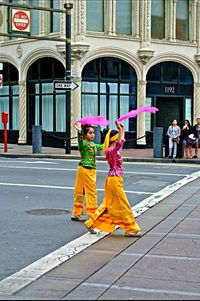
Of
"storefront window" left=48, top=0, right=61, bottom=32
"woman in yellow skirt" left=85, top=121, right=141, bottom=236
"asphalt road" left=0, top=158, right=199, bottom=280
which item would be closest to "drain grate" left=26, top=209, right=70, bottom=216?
"asphalt road" left=0, top=158, right=199, bottom=280

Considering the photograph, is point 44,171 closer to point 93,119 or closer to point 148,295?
point 93,119

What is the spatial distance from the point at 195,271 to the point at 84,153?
11.8ft

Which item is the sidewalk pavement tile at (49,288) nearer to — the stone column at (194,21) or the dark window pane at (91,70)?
the dark window pane at (91,70)

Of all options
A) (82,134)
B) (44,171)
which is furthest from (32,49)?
(82,134)

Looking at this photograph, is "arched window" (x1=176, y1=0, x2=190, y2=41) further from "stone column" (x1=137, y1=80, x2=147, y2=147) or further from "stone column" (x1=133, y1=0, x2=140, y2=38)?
"stone column" (x1=137, y1=80, x2=147, y2=147)

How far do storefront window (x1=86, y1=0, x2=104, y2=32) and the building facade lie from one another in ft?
0.16

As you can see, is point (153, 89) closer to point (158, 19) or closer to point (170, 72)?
point (170, 72)

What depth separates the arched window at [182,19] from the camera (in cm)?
3166

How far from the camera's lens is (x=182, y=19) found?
1256 inches

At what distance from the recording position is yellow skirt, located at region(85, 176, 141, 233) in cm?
845

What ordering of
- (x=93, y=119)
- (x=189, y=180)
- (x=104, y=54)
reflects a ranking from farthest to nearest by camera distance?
(x=104, y=54) → (x=189, y=180) → (x=93, y=119)

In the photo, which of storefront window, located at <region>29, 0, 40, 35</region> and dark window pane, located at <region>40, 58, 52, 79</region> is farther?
storefront window, located at <region>29, 0, 40, 35</region>

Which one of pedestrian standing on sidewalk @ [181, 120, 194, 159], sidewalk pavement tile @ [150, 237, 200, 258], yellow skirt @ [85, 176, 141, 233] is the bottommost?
sidewalk pavement tile @ [150, 237, 200, 258]

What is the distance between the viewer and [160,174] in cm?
1789
